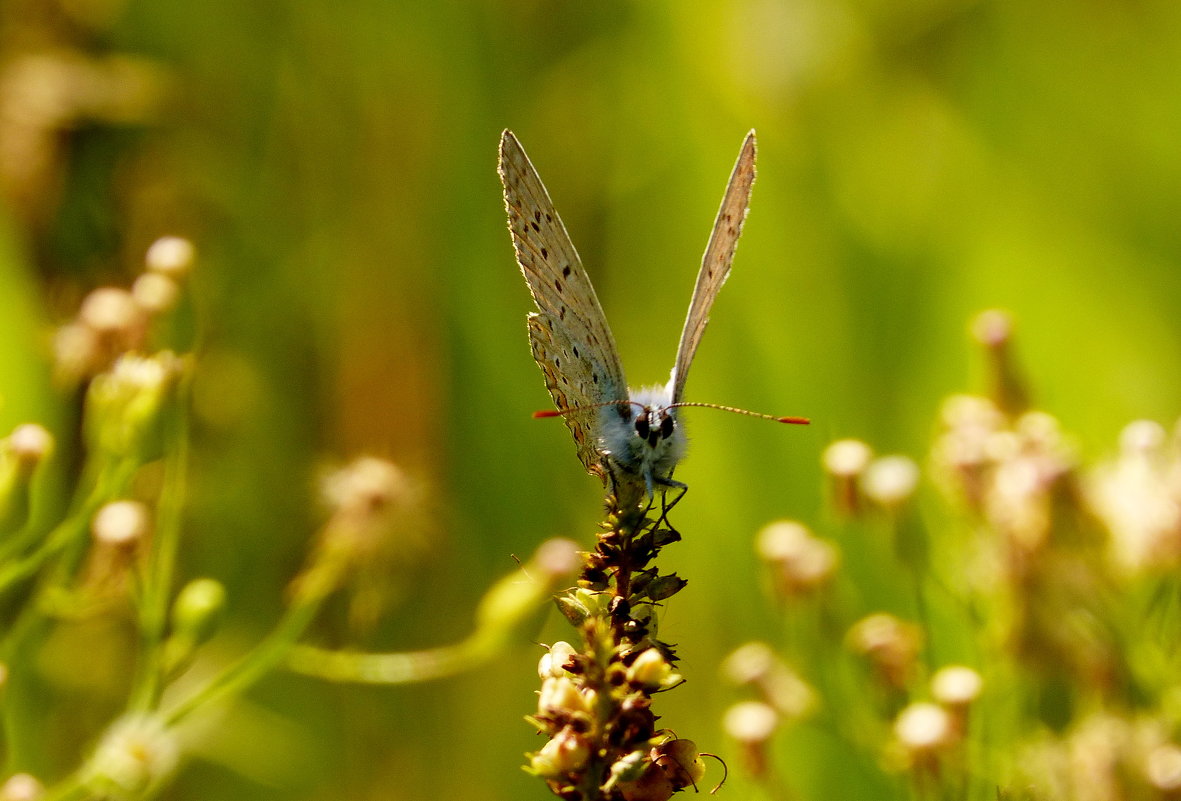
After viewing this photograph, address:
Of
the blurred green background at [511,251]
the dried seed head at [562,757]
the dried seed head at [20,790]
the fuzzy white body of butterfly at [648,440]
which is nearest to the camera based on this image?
the dried seed head at [562,757]

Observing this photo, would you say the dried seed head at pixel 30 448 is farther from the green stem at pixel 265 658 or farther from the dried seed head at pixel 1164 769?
the dried seed head at pixel 1164 769

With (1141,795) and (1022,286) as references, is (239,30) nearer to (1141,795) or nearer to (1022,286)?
(1022,286)

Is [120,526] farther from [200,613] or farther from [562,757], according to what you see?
[562,757]

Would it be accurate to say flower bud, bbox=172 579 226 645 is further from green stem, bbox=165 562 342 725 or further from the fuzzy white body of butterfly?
the fuzzy white body of butterfly

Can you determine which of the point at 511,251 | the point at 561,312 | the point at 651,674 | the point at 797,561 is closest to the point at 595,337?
the point at 561,312

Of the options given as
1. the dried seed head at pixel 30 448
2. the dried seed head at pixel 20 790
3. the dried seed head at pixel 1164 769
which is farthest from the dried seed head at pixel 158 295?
the dried seed head at pixel 1164 769
